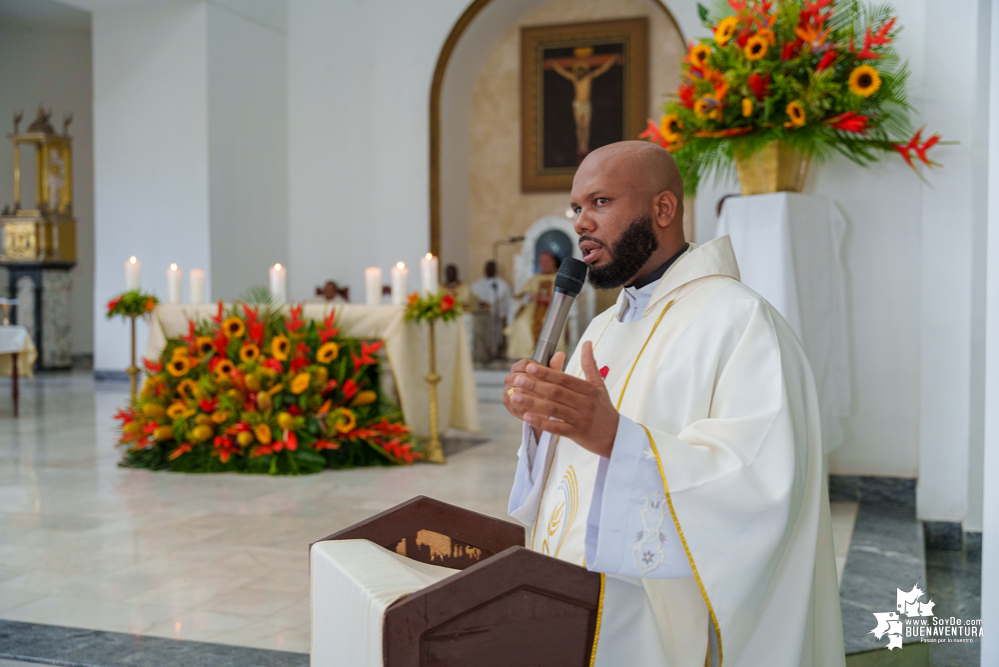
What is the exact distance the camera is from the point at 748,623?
1519mm

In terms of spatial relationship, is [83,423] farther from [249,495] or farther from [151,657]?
[151,657]

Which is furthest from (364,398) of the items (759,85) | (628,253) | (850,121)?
(628,253)

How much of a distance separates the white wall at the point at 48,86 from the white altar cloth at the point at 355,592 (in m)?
12.9

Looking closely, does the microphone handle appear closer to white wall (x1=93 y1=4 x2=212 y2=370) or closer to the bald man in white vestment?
the bald man in white vestment

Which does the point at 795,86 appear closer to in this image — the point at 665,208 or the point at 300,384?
the point at 665,208

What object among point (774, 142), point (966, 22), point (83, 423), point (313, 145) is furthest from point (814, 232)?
point (313, 145)

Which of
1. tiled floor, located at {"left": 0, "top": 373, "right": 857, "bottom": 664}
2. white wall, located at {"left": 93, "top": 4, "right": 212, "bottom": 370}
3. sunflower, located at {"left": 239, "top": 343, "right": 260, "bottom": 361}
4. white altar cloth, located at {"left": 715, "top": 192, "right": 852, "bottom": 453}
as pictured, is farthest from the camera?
white wall, located at {"left": 93, "top": 4, "right": 212, "bottom": 370}

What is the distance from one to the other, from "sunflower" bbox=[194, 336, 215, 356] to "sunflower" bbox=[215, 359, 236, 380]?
9.9 inches

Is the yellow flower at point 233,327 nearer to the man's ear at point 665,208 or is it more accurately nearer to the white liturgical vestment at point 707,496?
the white liturgical vestment at point 707,496

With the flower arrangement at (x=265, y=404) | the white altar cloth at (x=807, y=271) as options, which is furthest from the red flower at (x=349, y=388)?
the white altar cloth at (x=807, y=271)

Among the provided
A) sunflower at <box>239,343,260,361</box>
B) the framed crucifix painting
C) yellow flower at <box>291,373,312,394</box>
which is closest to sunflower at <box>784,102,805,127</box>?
yellow flower at <box>291,373,312,394</box>

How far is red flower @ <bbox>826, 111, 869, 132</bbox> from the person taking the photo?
3.65 meters

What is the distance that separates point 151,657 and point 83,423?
5.23 meters

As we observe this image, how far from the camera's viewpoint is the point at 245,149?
36.2ft
